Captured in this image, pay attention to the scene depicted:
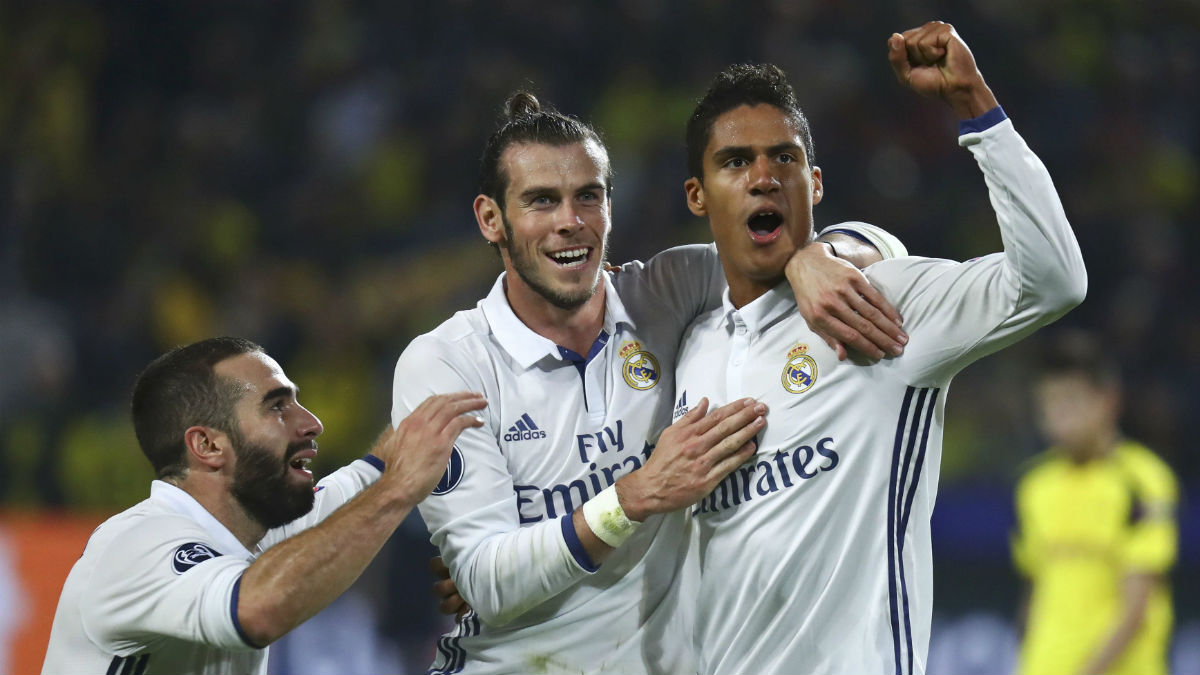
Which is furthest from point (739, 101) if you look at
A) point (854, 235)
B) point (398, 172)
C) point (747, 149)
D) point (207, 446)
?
point (398, 172)

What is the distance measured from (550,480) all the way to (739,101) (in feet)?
3.72

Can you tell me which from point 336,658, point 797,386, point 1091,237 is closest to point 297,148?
point 336,658

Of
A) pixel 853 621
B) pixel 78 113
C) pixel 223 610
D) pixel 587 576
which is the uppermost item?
pixel 78 113

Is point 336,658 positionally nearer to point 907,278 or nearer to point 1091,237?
point 907,278

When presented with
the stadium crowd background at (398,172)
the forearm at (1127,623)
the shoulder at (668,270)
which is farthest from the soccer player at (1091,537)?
the shoulder at (668,270)

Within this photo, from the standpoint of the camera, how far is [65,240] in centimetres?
1002

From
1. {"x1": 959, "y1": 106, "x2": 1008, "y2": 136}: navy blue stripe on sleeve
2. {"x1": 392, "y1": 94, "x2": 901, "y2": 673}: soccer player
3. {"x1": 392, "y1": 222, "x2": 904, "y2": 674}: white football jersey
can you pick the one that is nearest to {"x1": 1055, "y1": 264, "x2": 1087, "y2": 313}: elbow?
{"x1": 959, "y1": 106, "x2": 1008, "y2": 136}: navy blue stripe on sleeve

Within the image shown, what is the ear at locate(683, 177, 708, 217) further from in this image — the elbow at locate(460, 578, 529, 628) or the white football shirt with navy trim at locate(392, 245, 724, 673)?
the elbow at locate(460, 578, 529, 628)

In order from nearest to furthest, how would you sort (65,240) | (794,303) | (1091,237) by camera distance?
1. (794,303)
2. (1091,237)
3. (65,240)

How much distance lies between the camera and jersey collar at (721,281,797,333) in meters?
3.48

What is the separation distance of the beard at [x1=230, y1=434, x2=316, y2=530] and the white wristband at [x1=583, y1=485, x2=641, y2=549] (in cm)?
94

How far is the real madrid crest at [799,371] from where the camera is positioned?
3.33 meters

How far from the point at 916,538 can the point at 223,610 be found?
1692 mm

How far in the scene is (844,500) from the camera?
323cm
